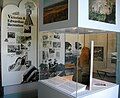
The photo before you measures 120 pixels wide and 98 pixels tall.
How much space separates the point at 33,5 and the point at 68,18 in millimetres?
2289

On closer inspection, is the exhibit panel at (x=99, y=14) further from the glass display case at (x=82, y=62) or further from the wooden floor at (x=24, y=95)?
the wooden floor at (x=24, y=95)

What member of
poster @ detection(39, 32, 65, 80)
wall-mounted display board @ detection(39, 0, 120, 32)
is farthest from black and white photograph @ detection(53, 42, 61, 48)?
wall-mounted display board @ detection(39, 0, 120, 32)

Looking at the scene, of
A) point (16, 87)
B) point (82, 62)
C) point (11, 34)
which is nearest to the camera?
point (82, 62)

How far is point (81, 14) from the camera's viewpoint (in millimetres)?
1058

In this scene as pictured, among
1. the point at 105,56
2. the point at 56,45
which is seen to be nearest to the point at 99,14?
the point at 105,56

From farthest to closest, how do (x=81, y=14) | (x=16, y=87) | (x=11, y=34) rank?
(x=16, y=87) → (x=11, y=34) → (x=81, y=14)

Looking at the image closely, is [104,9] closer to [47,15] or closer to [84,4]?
[84,4]

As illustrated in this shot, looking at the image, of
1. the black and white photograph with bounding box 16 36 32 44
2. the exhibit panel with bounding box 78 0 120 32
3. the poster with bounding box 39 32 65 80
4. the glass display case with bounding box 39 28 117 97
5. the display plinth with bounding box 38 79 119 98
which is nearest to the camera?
the exhibit panel with bounding box 78 0 120 32

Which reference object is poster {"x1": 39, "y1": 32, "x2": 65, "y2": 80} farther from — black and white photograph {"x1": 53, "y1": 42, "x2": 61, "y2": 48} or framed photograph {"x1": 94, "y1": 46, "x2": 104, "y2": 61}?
framed photograph {"x1": 94, "y1": 46, "x2": 104, "y2": 61}

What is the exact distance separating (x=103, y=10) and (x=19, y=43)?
2.18 metres

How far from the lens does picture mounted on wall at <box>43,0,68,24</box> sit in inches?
46.0

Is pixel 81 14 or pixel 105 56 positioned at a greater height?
pixel 81 14

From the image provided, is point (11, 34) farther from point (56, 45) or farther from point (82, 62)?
point (82, 62)

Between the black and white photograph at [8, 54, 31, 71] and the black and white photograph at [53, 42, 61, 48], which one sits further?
the black and white photograph at [8, 54, 31, 71]
